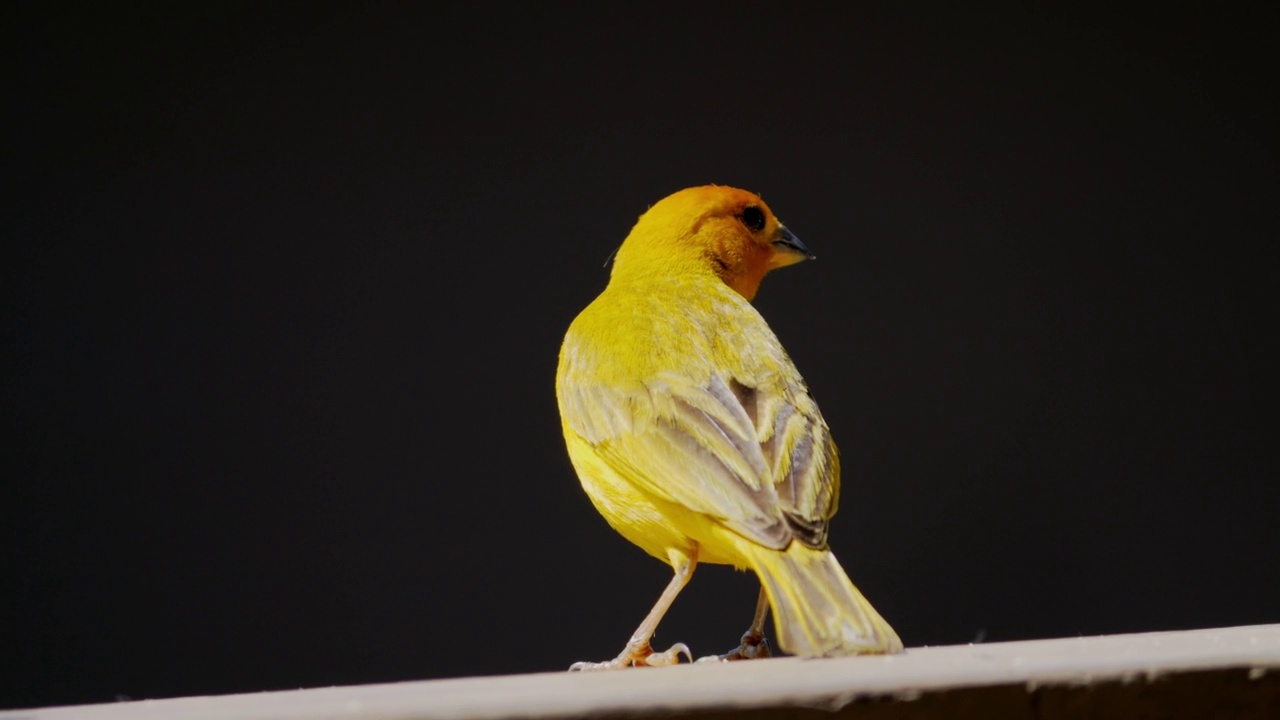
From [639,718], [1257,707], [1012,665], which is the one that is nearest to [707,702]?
[639,718]

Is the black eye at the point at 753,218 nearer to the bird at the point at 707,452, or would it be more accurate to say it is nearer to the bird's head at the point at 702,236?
the bird's head at the point at 702,236

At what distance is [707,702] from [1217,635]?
79 centimetres

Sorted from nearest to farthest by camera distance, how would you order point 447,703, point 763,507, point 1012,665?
point 447,703
point 1012,665
point 763,507

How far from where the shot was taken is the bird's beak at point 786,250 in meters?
2.80

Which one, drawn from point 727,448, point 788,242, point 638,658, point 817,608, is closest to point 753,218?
point 788,242

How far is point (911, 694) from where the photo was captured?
1.23 meters

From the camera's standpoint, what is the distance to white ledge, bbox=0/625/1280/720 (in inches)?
45.6

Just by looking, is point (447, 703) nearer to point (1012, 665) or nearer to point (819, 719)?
point (819, 719)

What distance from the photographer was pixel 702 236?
8.71ft

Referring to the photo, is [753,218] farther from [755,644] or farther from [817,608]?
[817,608]

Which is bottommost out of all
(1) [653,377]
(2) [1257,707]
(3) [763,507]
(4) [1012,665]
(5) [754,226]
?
(2) [1257,707]

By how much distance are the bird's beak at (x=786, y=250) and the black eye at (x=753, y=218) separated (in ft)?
0.24

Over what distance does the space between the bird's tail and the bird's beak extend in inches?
50.4

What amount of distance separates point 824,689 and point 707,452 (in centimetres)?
67
